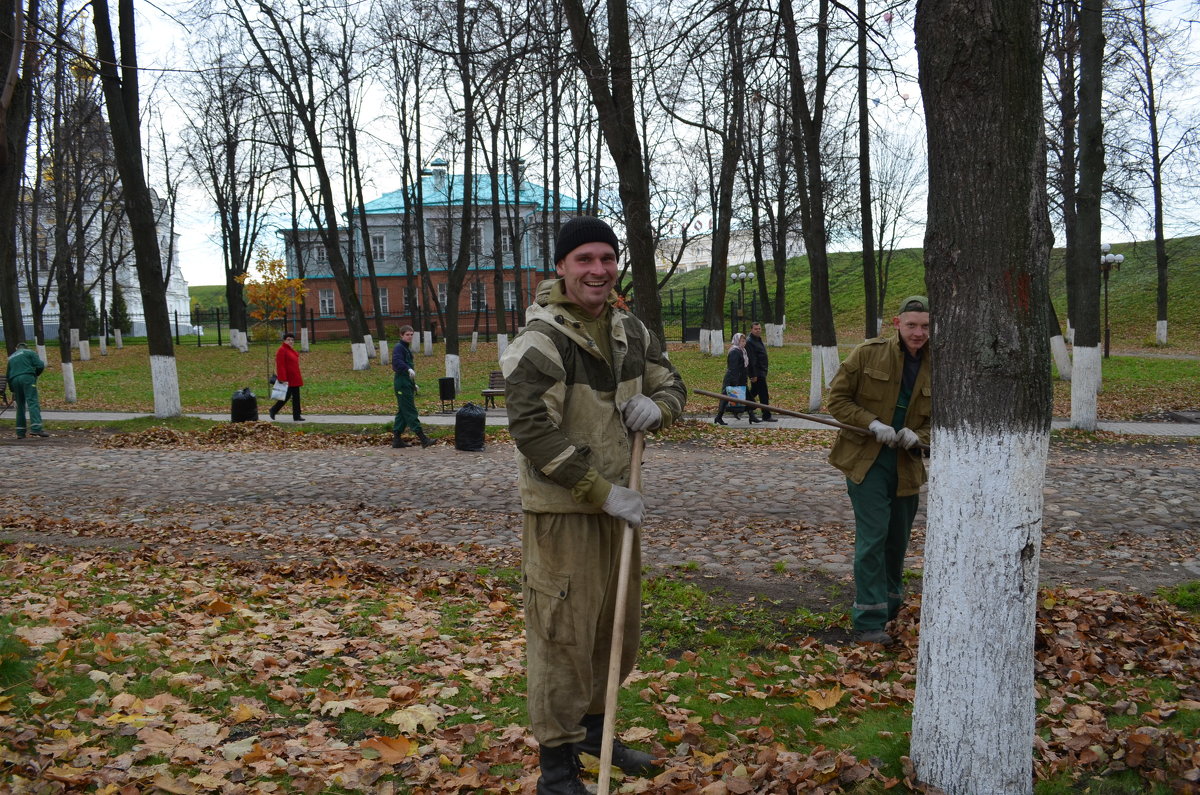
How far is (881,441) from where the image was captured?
16.8 ft

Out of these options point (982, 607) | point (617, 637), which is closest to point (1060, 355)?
point (982, 607)

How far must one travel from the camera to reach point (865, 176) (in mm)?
19172

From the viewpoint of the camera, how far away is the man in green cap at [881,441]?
5.13 meters

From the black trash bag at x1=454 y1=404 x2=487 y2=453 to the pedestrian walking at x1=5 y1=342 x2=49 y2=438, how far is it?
7.74 m

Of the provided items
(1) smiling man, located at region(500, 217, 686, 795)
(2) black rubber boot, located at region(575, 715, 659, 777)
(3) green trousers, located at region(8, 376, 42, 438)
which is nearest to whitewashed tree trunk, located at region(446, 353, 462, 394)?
(3) green trousers, located at region(8, 376, 42, 438)

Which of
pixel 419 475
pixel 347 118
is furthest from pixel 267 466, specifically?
pixel 347 118

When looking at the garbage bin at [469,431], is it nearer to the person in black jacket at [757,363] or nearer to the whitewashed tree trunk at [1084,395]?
the person in black jacket at [757,363]

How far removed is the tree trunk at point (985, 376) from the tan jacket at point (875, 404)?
2.03 m

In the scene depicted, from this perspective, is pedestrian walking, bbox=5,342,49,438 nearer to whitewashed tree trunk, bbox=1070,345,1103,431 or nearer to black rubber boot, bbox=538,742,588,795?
black rubber boot, bbox=538,742,588,795

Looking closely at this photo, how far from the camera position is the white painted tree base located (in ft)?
9.91

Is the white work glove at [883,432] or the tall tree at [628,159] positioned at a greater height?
the tall tree at [628,159]

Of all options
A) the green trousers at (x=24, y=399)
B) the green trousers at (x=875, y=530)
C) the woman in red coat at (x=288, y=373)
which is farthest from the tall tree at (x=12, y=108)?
the green trousers at (x=875, y=530)

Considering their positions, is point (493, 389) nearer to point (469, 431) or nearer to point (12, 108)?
point (469, 431)

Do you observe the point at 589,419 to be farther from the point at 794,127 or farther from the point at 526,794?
the point at 794,127
